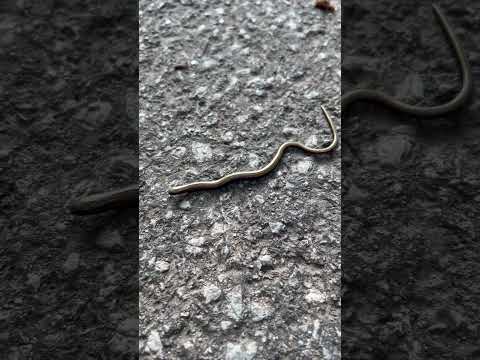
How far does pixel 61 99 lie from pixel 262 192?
776mm

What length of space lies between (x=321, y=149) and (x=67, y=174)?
0.81m

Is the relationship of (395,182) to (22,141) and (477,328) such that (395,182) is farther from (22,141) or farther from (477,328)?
(22,141)

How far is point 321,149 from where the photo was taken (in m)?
1.52

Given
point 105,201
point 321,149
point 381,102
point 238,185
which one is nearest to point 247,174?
point 238,185

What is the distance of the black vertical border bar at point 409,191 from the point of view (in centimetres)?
126

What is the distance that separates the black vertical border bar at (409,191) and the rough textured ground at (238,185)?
0.07m

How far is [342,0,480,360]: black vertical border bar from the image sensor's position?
1.26 metres

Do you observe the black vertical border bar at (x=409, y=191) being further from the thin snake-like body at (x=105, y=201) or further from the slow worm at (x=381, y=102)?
the thin snake-like body at (x=105, y=201)

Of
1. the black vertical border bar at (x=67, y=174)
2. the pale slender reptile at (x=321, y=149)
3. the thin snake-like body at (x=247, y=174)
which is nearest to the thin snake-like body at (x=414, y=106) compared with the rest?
the pale slender reptile at (x=321, y=149)

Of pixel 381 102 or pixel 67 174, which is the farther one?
pixel 381 102

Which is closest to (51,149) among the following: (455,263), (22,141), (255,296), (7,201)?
(22,141)

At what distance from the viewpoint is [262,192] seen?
143 centimetres

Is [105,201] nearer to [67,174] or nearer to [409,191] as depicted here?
[67,174]

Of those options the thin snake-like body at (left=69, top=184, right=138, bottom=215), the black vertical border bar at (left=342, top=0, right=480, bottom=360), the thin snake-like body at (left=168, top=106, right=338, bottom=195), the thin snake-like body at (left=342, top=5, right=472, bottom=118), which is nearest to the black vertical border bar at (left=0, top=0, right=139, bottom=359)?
the thin snake-like body at (left=69, top=184, right=138, bottom=215)
